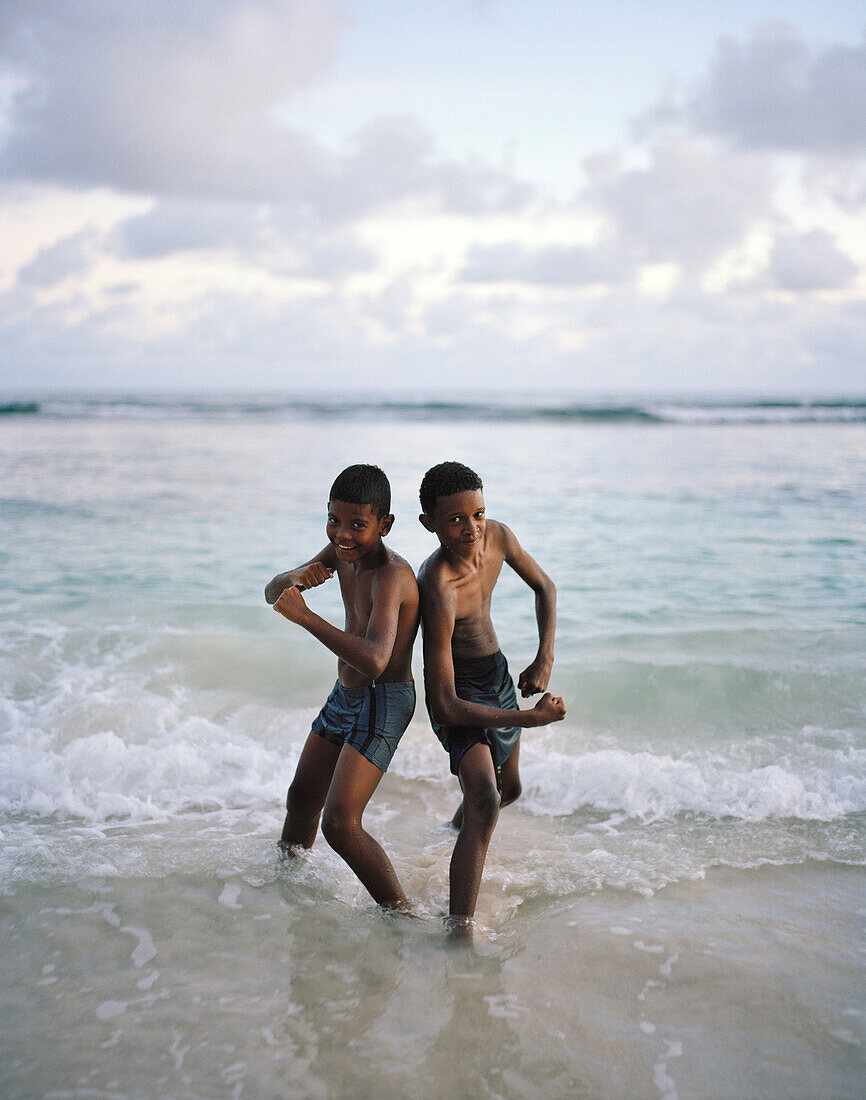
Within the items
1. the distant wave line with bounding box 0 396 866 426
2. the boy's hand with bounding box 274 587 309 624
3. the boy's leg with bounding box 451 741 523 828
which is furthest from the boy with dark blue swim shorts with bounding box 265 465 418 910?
the distant wave line with bounding box 0 396 866 426

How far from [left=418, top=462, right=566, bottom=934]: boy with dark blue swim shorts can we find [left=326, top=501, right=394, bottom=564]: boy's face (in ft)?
0.59

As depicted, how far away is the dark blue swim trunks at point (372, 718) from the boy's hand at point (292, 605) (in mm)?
511

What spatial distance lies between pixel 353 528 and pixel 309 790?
1070 millimetres

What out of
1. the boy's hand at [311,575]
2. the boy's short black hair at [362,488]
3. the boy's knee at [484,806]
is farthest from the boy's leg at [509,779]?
the boy's short black hair at [362,488]

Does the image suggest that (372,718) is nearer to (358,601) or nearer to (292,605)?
(358,601)

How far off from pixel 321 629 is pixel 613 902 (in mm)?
1533

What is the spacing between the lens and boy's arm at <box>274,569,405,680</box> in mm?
2762

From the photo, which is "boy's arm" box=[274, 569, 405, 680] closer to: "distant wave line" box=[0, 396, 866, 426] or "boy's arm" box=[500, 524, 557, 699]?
"boy's arm" box=[500, 524, 557, 699]

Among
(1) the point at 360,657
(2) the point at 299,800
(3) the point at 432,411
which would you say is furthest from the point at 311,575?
(3) the point at 432,411

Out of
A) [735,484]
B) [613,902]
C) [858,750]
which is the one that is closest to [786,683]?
[858,750]

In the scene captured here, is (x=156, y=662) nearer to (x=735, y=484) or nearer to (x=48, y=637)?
(x=48, y=637)

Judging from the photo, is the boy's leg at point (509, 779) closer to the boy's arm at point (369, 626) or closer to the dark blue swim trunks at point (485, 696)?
the dark blue swim trunks at point (485, 696)

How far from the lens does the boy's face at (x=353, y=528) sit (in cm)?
291

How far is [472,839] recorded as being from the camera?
119 inches
